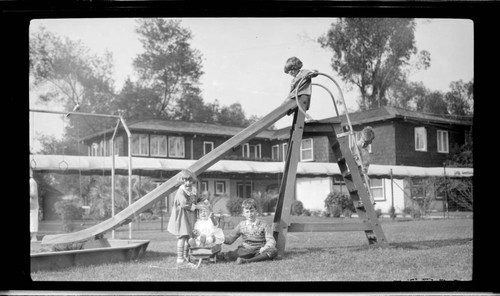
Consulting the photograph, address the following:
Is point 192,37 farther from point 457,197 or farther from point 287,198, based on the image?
point 457,197

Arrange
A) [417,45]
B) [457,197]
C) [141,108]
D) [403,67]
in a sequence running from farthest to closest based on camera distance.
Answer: [141,108] → [457,197] → [403,67] → [417,45]

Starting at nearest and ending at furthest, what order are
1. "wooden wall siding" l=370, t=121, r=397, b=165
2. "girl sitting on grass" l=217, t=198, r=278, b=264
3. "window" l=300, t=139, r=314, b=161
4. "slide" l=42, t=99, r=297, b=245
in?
"slide" l=42, t=99, r=297, b=245 → "girl sitting on grass" l=217, t=198, r=278, b=264 → "wooden wall siding" l=370, t=121, r=397, b=165 → "window" l=300, t=139, r=314, b=161

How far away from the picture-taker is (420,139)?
8711 millimetres

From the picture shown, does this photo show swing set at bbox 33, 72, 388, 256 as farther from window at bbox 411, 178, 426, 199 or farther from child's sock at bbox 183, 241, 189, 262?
window at bbox 411, 178, 426, 199

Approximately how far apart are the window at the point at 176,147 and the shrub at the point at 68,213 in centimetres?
203

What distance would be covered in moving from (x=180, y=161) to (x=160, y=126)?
1.08 m

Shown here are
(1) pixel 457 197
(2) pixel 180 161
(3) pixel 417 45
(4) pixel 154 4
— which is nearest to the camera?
(4) pixel 154 4

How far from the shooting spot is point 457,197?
816cm

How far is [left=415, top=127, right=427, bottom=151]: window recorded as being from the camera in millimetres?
8500

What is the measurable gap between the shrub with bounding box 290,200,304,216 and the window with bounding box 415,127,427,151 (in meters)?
3.11

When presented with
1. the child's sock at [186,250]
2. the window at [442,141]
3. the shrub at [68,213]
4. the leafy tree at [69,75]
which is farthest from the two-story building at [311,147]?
the child's sock at [186,250]

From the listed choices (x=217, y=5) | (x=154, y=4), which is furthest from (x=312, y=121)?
(x=154, y=4)

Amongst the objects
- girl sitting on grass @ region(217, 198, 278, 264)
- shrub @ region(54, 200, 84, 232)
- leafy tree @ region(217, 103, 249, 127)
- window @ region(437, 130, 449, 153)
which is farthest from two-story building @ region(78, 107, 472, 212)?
shrub @ region(54, 200, 84, 232)

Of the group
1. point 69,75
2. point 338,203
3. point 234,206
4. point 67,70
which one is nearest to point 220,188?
point 234,206
